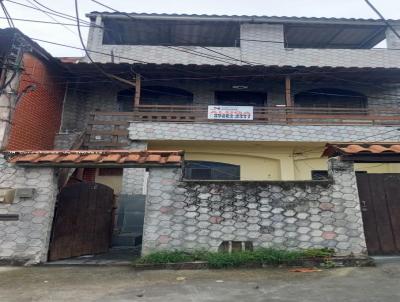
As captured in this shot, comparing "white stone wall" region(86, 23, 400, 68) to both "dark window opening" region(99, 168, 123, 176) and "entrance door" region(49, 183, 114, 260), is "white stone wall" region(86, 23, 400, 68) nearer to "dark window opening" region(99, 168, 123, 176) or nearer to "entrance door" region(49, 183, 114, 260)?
"dark window opening" region(99, 168, 123, 176)

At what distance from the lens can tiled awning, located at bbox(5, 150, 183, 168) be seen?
665 centimetres

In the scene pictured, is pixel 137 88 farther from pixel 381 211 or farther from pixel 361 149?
pixel 381 211

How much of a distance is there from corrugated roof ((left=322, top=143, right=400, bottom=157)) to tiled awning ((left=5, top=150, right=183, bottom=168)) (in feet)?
11.0

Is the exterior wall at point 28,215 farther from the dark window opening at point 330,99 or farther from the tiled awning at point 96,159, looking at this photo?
the dark window opening at point 330,99

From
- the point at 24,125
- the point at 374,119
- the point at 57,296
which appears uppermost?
the point at 374,119

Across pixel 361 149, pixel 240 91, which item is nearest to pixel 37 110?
pixel 240 91

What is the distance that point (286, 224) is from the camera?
6535 mm

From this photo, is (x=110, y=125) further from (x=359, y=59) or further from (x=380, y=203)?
(x=359, y=59)

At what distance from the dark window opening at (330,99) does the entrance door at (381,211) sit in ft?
25.7

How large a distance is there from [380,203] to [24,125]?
34.1 ft

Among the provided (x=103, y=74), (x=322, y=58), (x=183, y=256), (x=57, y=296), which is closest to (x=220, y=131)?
(x=103, y=74)

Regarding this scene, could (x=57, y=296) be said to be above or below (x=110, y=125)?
below

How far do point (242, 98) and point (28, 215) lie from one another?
10.2 metres

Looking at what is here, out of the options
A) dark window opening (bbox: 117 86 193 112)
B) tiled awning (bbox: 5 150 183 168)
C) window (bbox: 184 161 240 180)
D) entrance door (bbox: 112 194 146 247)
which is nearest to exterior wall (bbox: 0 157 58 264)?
tiled awning (bbox: 5 150 183 168)
